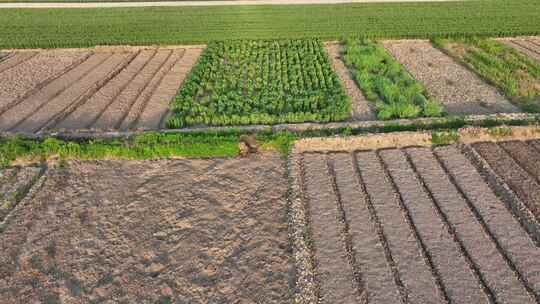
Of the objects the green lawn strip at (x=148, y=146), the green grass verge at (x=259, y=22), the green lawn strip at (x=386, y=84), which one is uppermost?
the green grass verge at (x=259, y=22)

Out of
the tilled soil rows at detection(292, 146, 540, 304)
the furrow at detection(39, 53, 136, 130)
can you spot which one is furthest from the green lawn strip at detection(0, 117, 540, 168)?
the furrow at detection(39, 53, 136, 130)

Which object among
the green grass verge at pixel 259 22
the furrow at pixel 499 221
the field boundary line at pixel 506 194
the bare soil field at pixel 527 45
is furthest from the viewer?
the green grass verge at pixel 259 22

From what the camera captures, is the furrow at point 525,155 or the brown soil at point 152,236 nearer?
the brown soil at point 152,236

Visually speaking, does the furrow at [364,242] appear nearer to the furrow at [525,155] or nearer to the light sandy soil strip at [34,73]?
the furrow at [525,155]

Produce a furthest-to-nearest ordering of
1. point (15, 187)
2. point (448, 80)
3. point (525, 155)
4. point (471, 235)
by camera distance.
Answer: point (448, 80), point (525, 155), point (15, 187), point (471, 235)

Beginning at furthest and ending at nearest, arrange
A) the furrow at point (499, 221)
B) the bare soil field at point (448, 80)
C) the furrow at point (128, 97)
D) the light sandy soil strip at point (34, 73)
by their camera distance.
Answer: the light sandy soil strip at point (34, 73) → the bare soil field at point (448, 80) → the furrow at point (128, 97) → the furrow at point (499, 221)

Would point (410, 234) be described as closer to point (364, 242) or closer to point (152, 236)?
point (364, 242)

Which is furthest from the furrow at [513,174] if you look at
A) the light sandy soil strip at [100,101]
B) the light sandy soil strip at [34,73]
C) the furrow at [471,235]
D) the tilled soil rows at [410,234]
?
the light sandy soil strip at [34,73]

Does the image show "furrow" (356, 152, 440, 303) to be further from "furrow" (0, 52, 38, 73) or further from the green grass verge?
"furrow" (0, 52, 38, 73)

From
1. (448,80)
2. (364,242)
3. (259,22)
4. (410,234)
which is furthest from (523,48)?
(364,242)
